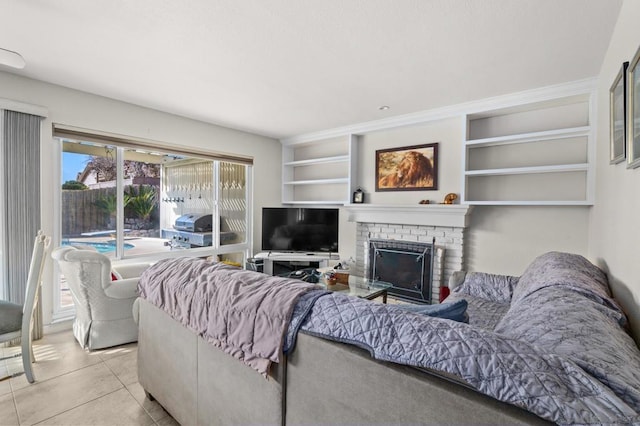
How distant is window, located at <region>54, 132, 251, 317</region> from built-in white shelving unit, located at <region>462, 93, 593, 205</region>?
11.1 ft

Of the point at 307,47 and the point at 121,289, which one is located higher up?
the point at 307,47

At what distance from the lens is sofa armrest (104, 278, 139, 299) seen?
2.69 m

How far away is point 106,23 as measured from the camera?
6.43ft

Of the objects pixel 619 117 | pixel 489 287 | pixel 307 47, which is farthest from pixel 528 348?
pixel 307 47

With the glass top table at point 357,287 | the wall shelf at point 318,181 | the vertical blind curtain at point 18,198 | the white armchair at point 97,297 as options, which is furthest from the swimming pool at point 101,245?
the wall shelf at point 318,181

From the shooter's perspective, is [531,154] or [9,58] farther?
[531,154]

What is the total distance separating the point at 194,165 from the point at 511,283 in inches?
162

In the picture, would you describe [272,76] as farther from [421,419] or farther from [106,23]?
[421,419]

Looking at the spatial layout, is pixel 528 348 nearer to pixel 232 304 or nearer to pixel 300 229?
pixel 232 304

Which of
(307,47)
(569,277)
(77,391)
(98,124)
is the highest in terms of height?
(307,47)

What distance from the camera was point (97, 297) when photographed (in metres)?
2.67

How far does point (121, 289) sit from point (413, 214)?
A: 3.33 meters

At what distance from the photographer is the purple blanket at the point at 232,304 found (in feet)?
3.98

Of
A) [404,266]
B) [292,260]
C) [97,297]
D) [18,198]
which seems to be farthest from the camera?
[292,260]
